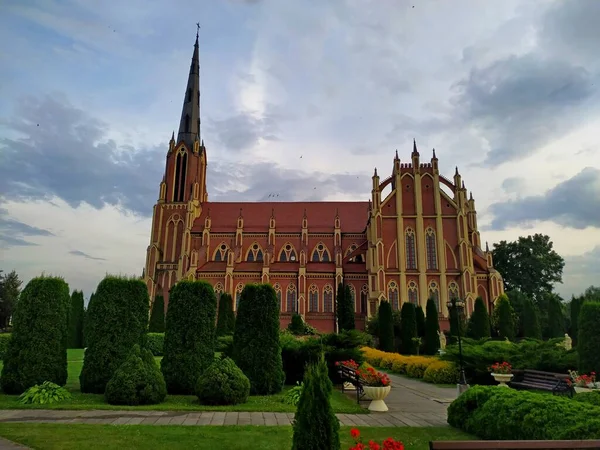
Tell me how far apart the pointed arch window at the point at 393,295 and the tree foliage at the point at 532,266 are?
74.2ft

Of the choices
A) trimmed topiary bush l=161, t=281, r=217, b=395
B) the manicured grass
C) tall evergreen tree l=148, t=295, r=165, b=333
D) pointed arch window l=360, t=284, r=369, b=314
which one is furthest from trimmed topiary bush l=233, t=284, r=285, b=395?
pointed arch window l=360, t=284, r=369, b=314

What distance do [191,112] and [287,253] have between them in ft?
85.8

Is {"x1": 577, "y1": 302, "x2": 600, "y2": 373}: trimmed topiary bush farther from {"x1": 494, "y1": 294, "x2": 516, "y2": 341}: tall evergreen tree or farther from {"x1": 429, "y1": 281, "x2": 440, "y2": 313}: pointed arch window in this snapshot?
{"x1": 429, "y1": 281, "x2": 440, "y2": 313}: pointed arch window

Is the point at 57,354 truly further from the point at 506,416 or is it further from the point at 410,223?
the point at 410,223

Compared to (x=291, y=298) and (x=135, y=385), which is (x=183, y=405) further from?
(x=291, y=298)

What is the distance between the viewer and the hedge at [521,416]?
6824 millimetres

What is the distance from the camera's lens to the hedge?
6.82m

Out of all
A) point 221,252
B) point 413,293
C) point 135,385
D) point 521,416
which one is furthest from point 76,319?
point 521,416

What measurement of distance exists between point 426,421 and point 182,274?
139 ft

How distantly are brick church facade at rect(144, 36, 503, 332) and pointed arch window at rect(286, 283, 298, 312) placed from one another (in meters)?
0.12

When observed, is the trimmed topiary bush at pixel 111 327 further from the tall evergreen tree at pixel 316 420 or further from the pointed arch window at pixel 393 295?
the pointed arch window at pixel 393 295

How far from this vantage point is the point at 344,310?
133 feet

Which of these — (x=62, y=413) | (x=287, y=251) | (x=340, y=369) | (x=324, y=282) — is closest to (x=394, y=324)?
(x=324, y=282)

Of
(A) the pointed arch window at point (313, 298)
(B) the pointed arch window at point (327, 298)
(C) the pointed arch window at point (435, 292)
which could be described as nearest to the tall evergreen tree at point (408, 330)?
(C) the pointed arch window at point (435, 292)
